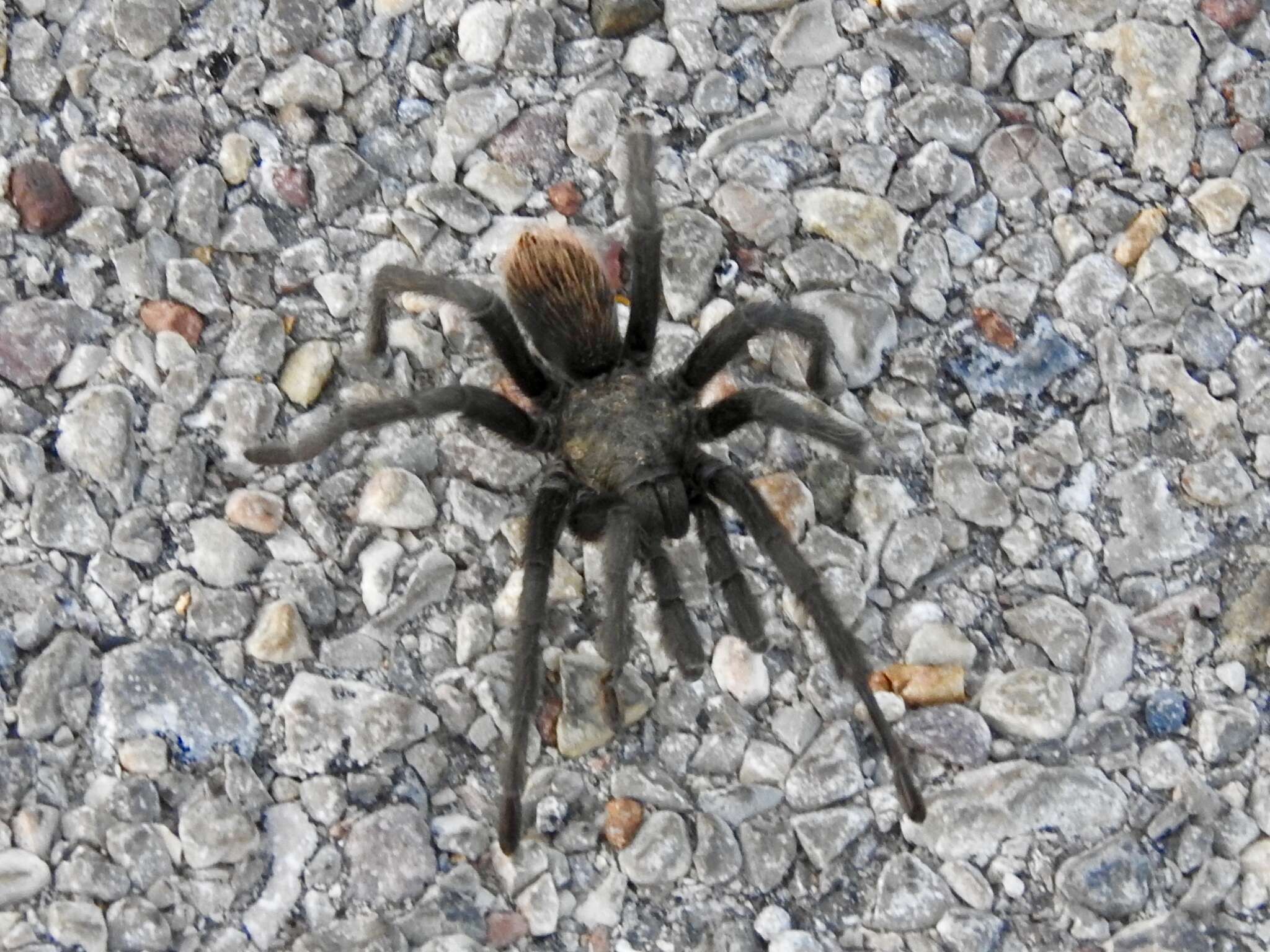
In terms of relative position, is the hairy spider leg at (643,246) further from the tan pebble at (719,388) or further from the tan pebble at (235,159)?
the tan pebble at (235,159)

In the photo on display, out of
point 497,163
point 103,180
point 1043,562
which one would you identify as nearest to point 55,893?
point 103,180

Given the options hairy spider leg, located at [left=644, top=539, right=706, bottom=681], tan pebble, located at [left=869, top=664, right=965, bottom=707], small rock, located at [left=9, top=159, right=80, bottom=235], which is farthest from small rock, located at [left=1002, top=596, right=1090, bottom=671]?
small rock, located at [left=9, top=159, right=80, bottom=235]

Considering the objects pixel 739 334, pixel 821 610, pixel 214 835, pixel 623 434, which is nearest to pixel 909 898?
pixel 821 610

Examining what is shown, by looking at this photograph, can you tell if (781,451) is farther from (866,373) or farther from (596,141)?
(596,141)

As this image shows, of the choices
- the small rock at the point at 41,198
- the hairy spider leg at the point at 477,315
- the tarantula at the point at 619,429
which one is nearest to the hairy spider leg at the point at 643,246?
the tarantula at the point at 619,429

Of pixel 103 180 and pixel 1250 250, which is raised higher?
pixel 103 180
